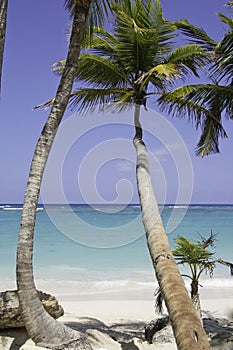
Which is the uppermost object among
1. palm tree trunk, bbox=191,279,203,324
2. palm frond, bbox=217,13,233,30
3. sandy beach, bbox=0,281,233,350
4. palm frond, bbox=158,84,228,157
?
palm frond, bbox=217,13,233,30

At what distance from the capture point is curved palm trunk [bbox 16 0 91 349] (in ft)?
16.9

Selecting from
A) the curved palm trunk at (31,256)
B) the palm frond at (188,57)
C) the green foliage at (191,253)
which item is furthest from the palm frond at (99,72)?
the green foliage at (191,253)

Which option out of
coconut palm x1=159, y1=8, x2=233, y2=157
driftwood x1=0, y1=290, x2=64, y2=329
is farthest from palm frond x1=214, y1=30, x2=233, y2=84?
driftwood x1=0, y1=290, x2=64, y2=329

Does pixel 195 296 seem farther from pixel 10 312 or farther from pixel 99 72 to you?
pixel 99 72

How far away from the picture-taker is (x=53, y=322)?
17.5ft

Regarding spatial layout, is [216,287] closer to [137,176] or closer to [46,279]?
[46,279]

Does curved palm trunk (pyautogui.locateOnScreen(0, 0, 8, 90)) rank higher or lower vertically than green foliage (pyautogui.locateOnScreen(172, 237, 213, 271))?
higher

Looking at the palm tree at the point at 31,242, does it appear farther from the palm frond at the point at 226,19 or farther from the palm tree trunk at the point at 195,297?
the palm frond at the point at 226,19

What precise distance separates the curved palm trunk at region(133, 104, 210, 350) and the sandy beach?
189cm

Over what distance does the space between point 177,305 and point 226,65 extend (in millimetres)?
5761

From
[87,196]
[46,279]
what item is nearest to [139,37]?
[87,196]

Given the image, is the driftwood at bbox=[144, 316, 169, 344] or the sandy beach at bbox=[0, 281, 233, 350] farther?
the driftwood at bbox=[144, 316, 169, 344]

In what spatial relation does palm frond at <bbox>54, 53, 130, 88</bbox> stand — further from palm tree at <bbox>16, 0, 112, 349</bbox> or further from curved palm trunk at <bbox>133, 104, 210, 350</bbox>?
curved palm trunk at <bbox>133, 104, 210, 350</bbox>

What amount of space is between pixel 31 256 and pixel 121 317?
208 inches
